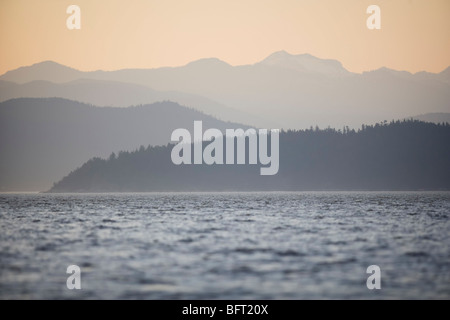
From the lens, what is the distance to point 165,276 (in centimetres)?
3806
